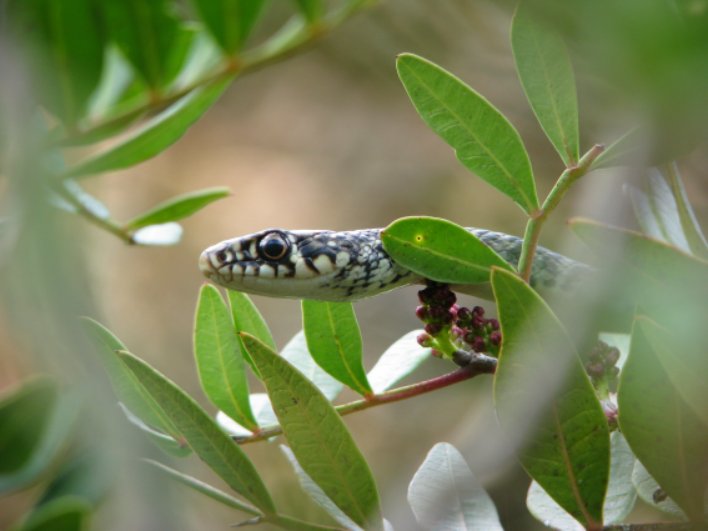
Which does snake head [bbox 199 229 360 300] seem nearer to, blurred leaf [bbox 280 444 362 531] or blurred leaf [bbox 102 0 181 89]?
blurred leaf [bbox 102 0 181 89]

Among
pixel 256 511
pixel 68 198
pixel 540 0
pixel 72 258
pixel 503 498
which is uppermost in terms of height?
pixel 540 0

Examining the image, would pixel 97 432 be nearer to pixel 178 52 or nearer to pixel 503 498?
pixel 178 52

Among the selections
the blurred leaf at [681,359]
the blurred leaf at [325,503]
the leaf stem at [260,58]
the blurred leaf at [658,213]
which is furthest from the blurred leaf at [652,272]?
the leaf stem at [260,58]

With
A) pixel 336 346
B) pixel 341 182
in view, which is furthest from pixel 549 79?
pixel 341 182

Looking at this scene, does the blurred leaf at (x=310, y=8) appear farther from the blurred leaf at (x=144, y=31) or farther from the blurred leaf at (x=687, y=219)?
the blurred leaf at (x=687, y=219)

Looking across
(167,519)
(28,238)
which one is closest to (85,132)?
(28,238)

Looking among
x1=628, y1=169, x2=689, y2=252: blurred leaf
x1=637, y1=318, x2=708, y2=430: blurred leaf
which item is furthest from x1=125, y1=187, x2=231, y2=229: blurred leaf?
x1=637, y1=318, x2=708, y2=430: blurred leaf
